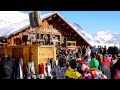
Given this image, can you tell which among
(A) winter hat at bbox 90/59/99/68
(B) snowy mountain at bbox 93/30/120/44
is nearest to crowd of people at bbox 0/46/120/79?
(A) winter hat at bbox 90/59/99/68

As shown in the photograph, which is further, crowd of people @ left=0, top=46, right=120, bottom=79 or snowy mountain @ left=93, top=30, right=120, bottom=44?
snowy mountain @ left=93, top=30, right=120, bottom=44

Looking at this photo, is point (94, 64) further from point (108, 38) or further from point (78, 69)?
point (108, 38)

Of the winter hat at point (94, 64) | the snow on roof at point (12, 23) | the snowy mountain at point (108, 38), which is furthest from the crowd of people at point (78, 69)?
the snowy mountain at point (108, 38)

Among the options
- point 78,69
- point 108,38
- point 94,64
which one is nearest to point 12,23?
point 94,64

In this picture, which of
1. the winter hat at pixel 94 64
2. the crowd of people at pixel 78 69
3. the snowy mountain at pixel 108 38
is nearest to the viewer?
the crowd of people at pixel 78 69

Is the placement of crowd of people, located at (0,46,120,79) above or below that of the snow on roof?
below

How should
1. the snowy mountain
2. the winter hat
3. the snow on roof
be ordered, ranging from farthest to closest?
the snowy mountain, the snow on roof, the winter hat

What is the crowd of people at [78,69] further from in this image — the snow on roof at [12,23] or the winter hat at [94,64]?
the snow on roof at [12,23]

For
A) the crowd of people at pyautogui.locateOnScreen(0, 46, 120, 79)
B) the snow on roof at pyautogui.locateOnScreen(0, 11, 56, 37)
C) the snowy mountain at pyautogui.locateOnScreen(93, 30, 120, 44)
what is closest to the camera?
the crowd of people at pyautogui.locateOnScreen(0, 46, 120, 79)

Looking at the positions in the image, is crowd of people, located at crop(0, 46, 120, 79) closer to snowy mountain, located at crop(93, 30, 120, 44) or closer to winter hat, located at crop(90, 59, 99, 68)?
winter hat, located at crop(90, 59, 99, 68)

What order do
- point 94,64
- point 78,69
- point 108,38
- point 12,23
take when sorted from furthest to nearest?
point 108,38, point 12,23, point 94,64, point 78,69
